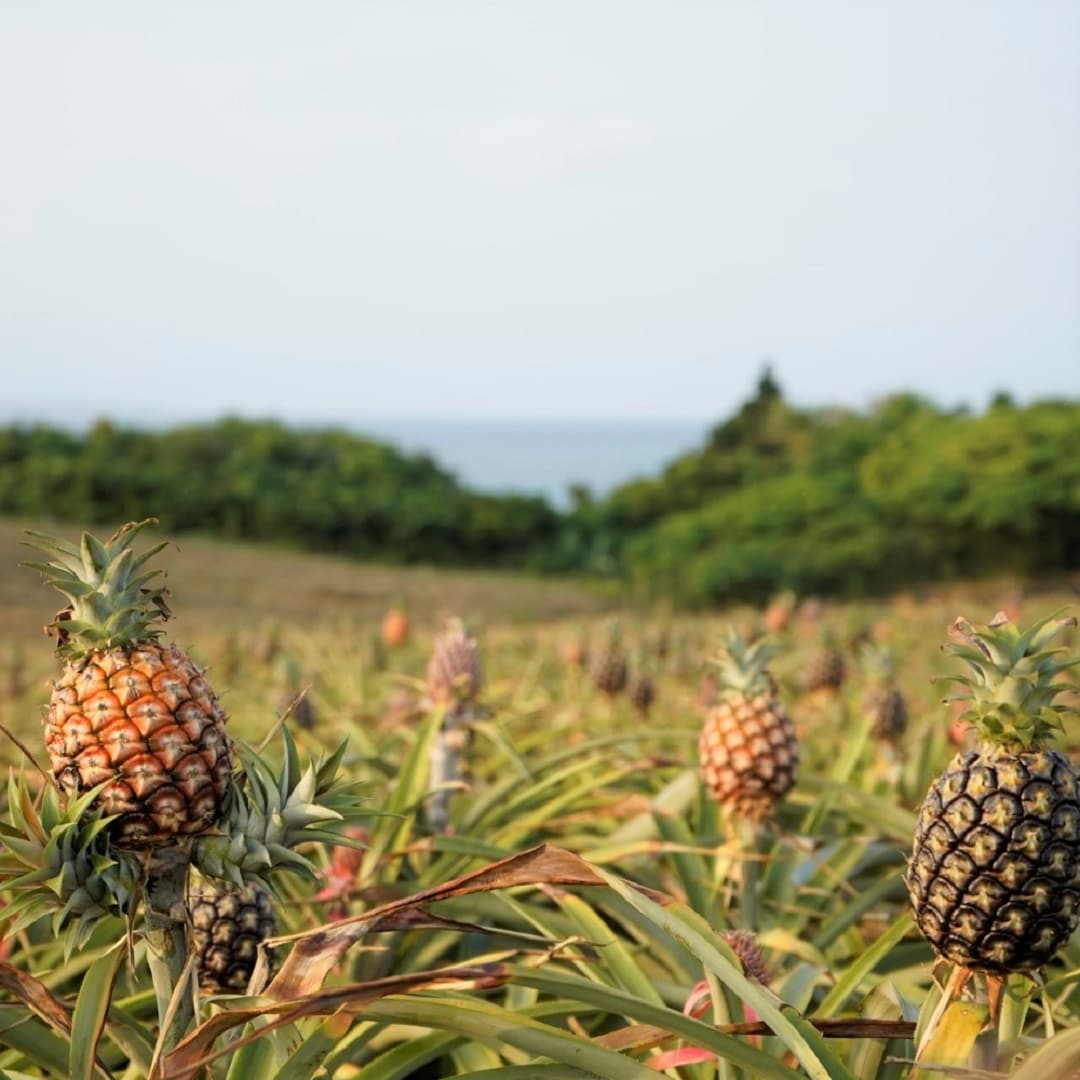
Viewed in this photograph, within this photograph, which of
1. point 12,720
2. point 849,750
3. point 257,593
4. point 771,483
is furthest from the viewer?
point 771,483

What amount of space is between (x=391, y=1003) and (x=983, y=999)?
36.6 inches

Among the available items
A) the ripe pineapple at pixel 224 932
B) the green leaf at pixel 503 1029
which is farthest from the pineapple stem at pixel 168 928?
the ripe pineapple at pixel 224 932

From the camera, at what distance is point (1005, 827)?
1776mm

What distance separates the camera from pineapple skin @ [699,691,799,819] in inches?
122

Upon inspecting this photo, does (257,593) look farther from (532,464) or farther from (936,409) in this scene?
(532,464)

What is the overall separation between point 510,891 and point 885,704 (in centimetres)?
234

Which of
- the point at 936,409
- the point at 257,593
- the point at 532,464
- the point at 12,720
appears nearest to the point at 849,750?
the point at 12,720

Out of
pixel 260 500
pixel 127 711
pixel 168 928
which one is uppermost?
pixel 127 711

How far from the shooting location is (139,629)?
1.78 meters

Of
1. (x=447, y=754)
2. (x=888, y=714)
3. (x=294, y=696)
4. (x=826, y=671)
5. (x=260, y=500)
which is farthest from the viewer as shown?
(x=260, y=500)

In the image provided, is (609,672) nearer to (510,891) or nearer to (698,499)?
(510,891)

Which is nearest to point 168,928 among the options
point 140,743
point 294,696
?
point 140,743

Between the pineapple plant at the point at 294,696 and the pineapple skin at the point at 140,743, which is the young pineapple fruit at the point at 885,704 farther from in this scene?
the pineapple skin at the point at 140,743

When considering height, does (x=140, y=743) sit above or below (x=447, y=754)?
above
